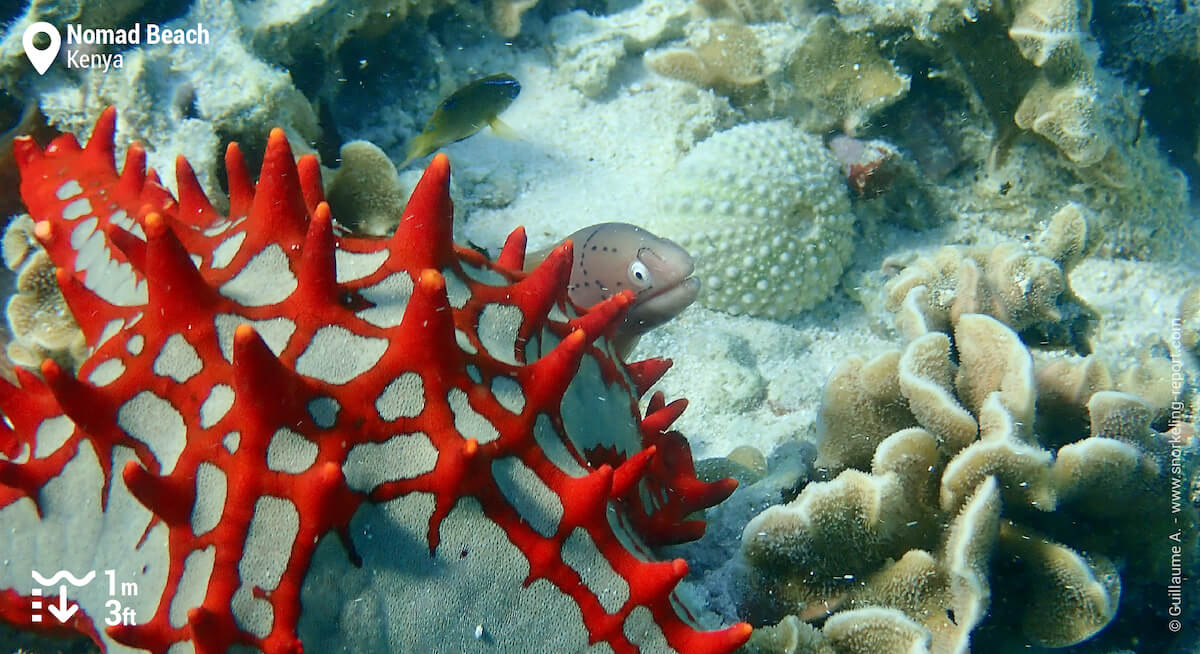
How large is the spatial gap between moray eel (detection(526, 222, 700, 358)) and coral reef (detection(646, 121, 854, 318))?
4.01ft

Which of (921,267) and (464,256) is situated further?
(921,267)

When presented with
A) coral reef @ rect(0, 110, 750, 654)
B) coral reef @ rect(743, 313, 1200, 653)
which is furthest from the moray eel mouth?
coral reef @ rect(0, 110, 750, 654)

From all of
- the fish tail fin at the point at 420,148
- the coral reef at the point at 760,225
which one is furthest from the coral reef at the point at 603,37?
the fish tail fin at the point at 420,148

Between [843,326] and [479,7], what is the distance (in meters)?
4.00

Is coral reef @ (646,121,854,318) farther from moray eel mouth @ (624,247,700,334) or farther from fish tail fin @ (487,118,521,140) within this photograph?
fish tail fin @ (487,118,521,140)

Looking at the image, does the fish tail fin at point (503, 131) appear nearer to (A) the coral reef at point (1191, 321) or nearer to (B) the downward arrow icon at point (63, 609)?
(B) the downward arrow icon at point (63, 609)

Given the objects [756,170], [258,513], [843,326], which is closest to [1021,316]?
[843,326]

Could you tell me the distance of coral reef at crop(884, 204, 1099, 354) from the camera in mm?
3027

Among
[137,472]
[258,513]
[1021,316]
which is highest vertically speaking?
[137,472]

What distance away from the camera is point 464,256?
79.4 inches

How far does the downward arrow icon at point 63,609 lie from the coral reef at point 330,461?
0.03 meters

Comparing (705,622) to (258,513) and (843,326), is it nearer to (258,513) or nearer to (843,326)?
(258,513)

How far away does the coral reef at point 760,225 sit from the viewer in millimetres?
4867

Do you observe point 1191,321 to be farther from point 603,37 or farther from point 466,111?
point 603,37
